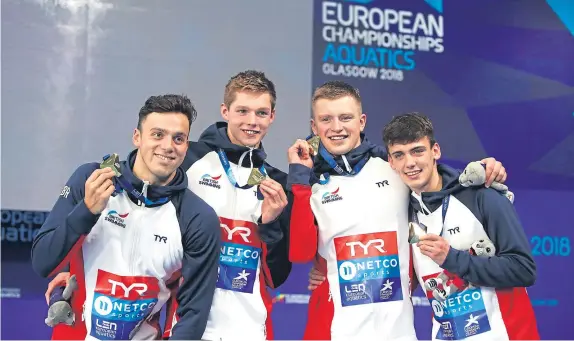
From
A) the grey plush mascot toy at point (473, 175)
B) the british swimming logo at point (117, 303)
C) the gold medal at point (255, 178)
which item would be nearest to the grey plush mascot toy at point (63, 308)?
the british swimming logo at point (117, 303)

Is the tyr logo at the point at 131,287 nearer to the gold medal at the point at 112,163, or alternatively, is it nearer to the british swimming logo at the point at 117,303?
the british swimming logo at the point at 117,303

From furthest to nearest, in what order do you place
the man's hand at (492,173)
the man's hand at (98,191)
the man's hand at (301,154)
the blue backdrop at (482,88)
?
the blue backdrop at (482,88) < the man's hand at (301,154) < the man's hand at (492,173) < the man's hand at (98,191)

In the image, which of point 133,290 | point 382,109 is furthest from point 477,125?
point 133,290

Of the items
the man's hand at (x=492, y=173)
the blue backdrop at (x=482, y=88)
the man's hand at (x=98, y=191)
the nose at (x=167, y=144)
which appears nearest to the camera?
the man's hand at (x=98, y=191)

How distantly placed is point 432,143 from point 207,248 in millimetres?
1179

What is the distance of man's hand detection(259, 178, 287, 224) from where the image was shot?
276 centimetres

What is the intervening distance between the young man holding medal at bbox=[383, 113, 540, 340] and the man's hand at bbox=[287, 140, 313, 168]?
1.28 ft

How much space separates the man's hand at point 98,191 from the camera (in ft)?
8.12

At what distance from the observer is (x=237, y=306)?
2910 millimetres

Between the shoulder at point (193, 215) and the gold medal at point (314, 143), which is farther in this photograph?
the gold medal at point (314, 143)

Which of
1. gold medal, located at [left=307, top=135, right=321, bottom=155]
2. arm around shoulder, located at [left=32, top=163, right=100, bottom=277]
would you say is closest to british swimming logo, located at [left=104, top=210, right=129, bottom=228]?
arm around shoulder, located at [left=32, top=163, right=100, bottom=277]

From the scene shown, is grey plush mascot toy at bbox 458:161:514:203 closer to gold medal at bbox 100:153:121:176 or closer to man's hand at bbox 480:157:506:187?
man's hand at bbox 480:157:506:187

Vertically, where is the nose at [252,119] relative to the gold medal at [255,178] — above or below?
above

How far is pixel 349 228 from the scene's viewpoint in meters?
2.99
